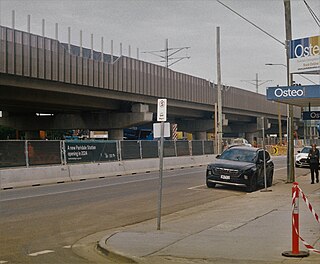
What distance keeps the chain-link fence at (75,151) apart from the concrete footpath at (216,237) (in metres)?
10.6

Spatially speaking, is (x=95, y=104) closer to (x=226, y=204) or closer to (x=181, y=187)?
(x=181, y=187)

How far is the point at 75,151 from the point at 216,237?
18085 mm

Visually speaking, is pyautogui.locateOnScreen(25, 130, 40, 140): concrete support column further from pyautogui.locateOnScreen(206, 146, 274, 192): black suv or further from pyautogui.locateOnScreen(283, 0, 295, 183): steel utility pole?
pyautogui.locateOnScreen(283, 0, 295, 183): steel utility pole

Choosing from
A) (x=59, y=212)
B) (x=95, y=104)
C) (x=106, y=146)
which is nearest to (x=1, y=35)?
(x=106, y=146)

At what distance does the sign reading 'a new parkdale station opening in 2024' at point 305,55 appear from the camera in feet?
68.6

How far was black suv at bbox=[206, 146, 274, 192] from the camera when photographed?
21578 millimetres

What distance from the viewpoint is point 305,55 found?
21453mm

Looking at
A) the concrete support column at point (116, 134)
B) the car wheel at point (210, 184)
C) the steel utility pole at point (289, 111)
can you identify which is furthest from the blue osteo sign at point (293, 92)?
the concrete support column at point (116, 134)

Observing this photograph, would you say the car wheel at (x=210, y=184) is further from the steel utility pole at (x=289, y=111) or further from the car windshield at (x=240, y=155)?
the steel utility pole at (x=289, y=111)

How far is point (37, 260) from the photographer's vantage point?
9086mm

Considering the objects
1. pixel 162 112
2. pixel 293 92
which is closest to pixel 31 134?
pixel 293 92

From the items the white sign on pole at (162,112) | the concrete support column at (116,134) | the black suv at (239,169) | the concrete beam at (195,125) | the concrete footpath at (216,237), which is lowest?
the concrete footpath at (216,237)

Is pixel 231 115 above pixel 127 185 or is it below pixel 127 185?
above

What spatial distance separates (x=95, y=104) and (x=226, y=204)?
3525cm
